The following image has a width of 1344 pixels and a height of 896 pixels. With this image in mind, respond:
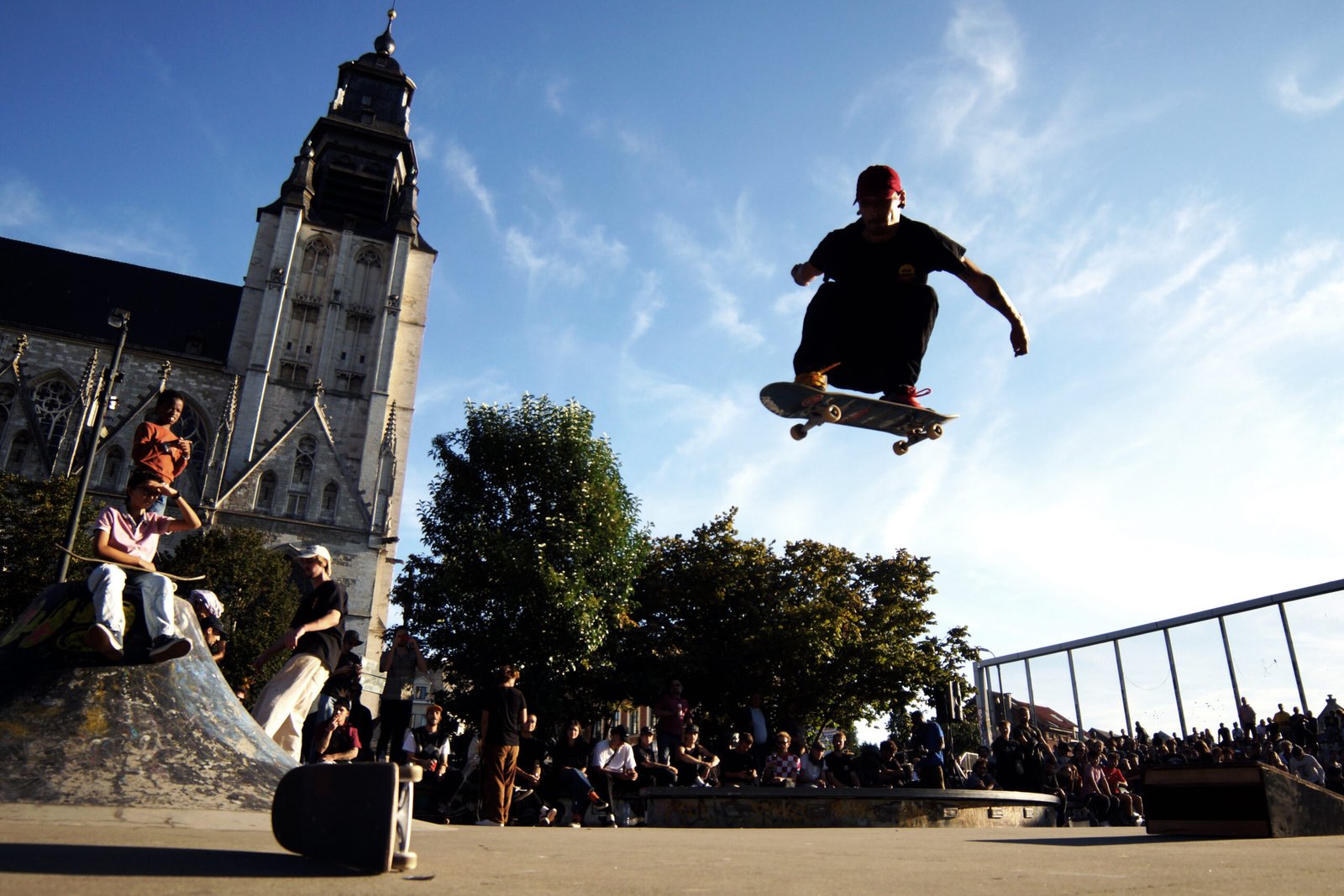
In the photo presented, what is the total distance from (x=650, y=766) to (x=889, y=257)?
9416mm

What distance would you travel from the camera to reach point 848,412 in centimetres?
684

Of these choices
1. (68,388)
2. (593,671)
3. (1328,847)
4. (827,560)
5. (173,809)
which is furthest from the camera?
(68,388)

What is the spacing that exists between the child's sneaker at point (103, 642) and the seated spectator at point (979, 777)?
15364 mm

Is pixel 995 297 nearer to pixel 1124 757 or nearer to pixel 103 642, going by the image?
pixel 103 642

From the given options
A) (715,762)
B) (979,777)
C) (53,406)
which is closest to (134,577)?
(715,762)

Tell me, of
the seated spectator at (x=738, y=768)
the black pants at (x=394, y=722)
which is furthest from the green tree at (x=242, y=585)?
the seated spectator at (x=738, y=768)

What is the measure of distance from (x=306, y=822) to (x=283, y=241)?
5319 cm

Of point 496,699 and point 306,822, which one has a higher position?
point 496,699

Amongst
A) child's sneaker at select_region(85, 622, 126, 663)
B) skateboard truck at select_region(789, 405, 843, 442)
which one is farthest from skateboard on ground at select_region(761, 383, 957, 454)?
child's sneaker at select_region(85, 622, 126, 663)

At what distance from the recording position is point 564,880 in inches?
97.3

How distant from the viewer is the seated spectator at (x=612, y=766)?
39.2 feet

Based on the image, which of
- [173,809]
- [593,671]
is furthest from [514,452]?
[173,809]

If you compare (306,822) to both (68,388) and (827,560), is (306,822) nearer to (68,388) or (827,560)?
(827,560)

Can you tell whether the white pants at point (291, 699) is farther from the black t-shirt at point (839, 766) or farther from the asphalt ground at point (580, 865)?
the black t-shirt at point (839, 766)
